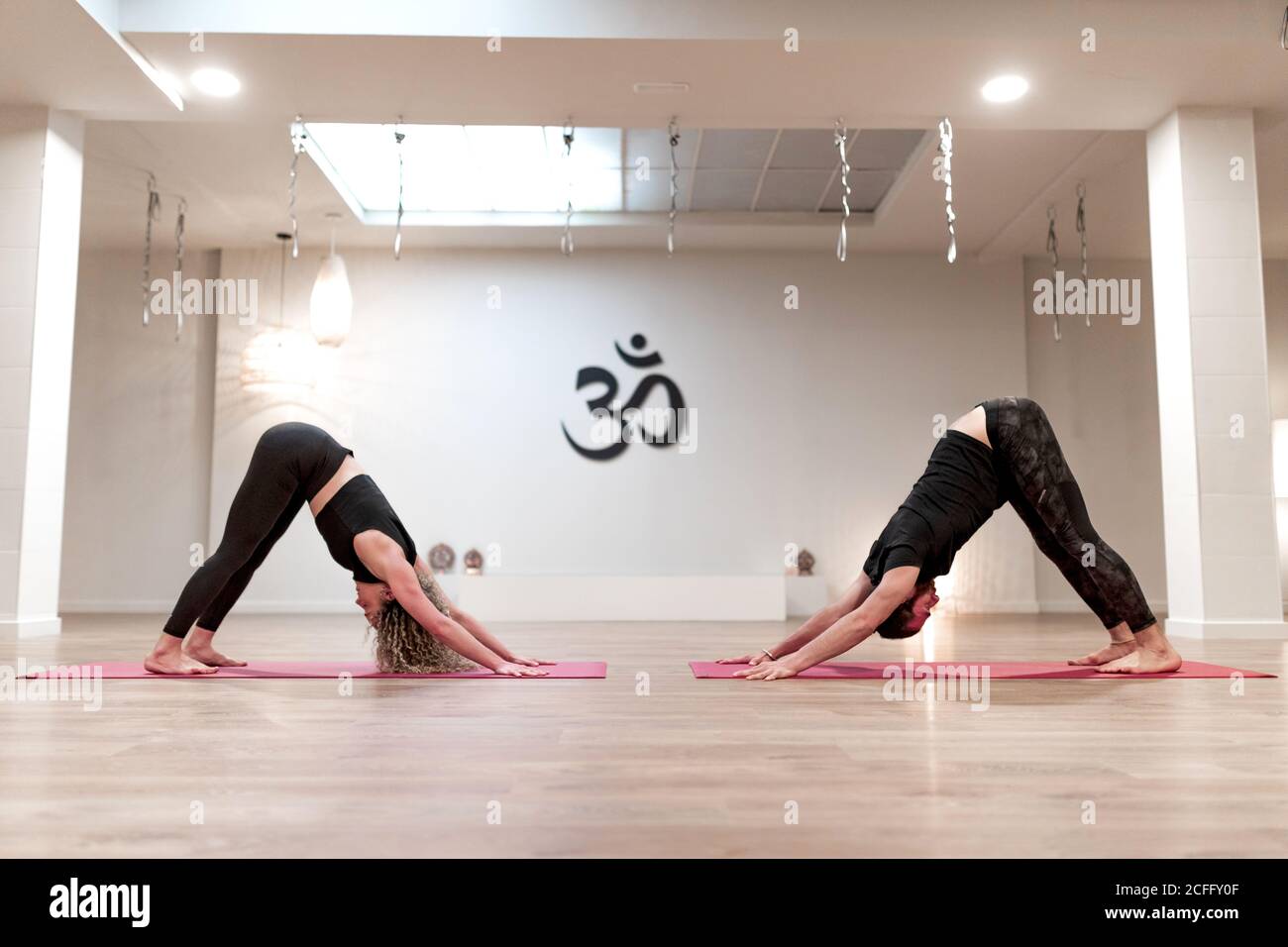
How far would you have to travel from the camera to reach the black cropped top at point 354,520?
304 cm

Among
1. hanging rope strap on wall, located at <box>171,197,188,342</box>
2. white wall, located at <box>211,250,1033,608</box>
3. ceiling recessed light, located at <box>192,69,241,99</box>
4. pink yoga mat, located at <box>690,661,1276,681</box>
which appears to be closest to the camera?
pink yoga mat, located at <box>690,661,1276,681</box>

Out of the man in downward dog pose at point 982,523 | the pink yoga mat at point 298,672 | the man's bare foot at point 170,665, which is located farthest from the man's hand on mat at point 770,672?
the man's bare foot at point 170,665

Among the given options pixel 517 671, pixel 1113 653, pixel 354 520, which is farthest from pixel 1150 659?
pixel 354 520

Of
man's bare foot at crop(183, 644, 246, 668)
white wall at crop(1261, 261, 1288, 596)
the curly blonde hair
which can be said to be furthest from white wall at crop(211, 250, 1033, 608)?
the curly blonde hair

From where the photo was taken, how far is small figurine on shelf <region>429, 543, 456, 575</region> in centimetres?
730

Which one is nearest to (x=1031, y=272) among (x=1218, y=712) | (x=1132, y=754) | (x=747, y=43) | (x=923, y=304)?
(x=923, y=304)

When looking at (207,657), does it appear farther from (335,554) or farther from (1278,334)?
(1278,334)

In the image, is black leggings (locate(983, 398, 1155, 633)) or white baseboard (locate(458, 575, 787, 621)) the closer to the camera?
black leggings (locate(983, 398, 1155, 633))

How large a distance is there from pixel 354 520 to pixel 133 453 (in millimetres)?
5540

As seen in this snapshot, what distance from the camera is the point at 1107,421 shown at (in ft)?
25.4

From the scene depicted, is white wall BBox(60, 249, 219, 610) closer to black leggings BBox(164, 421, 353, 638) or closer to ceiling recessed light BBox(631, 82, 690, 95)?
ceiling recessed light BBox(631, 82, 690, 95)

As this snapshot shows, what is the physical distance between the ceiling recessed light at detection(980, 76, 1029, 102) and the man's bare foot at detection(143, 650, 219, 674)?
4.25 m
